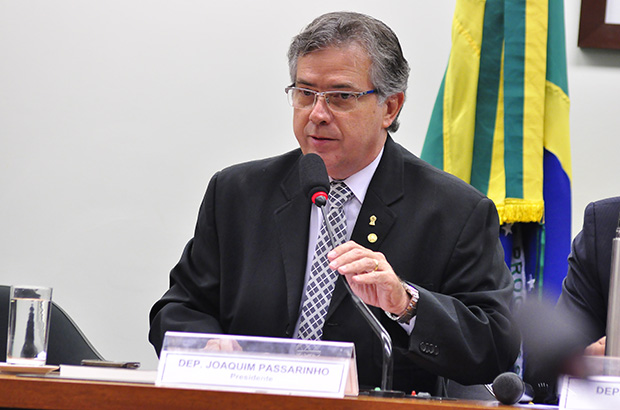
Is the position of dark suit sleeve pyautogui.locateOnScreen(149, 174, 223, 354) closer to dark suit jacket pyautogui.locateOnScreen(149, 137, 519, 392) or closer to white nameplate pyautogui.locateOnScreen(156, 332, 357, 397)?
dark suit jacket pyautogui.locateOnScreen(149, 137, 519, 392)

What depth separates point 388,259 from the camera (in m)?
2.35

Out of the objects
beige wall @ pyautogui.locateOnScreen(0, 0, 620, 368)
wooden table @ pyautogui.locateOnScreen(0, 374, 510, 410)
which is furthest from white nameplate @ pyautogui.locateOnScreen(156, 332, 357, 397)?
beige wall @ pyautogui.locateOnScreen(0, 0, 620, 368)

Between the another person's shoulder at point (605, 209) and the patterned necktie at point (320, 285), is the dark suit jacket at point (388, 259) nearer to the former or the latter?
the patterned necktie at point (320, 285)

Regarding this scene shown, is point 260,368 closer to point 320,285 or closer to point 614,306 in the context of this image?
point 614,306

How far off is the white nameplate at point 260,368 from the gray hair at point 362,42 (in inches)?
44.9

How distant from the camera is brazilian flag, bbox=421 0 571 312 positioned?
2.99m

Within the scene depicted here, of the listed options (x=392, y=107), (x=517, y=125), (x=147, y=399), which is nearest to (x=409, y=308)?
(x=392, y=107)

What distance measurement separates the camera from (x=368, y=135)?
2455 millimetres

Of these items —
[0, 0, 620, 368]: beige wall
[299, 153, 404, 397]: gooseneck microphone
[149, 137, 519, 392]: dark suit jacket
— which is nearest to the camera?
[299, 153, 404, 397]: gooseneck microphone

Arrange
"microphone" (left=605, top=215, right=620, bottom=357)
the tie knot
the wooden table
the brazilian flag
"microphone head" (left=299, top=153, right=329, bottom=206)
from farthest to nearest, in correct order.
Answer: the brazilian flag
the tie knot
"microphone head" (left=299, top=153, right=329, bottom=206)
"microphone" (left=605, top=215, right=620, bottom=357)
the wooden table

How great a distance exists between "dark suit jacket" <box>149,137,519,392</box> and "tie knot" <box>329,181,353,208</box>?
0.06 meters

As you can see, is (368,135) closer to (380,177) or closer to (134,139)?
(380,177)

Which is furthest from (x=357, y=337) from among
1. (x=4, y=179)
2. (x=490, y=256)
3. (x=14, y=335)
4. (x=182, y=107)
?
(x=4, y=179)

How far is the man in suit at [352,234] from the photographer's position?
2.29m
